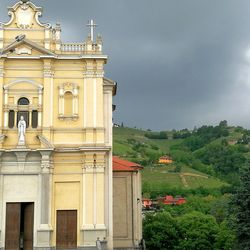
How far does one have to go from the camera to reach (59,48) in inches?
1124

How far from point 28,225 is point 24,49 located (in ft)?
29.8

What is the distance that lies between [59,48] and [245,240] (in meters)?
14.3

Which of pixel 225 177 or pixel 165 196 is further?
pixel 225 177

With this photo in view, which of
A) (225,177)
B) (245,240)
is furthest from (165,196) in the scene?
(245,240)

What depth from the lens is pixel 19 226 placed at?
26734 mm

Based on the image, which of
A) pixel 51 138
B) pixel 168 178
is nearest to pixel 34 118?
pixel 51 138

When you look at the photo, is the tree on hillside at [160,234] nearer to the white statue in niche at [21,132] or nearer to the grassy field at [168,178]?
the white statue in niche at [21,132]

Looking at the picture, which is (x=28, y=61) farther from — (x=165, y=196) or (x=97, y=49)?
(x=165, y=196)

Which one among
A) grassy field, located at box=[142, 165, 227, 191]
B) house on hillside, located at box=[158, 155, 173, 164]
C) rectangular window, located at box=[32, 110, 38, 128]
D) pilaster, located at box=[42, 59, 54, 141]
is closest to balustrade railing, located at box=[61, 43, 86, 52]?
pilaster, located at box=[42, 59, 54, 141]

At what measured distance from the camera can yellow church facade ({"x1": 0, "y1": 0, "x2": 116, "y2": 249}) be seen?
26797 mm

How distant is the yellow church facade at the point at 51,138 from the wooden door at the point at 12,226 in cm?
5

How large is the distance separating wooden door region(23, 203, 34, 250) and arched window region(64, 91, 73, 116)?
5.06m

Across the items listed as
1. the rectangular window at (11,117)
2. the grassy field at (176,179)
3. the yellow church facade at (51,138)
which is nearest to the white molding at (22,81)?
the yellow church facade at (51,138)

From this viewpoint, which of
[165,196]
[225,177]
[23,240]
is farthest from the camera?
[225,177]
